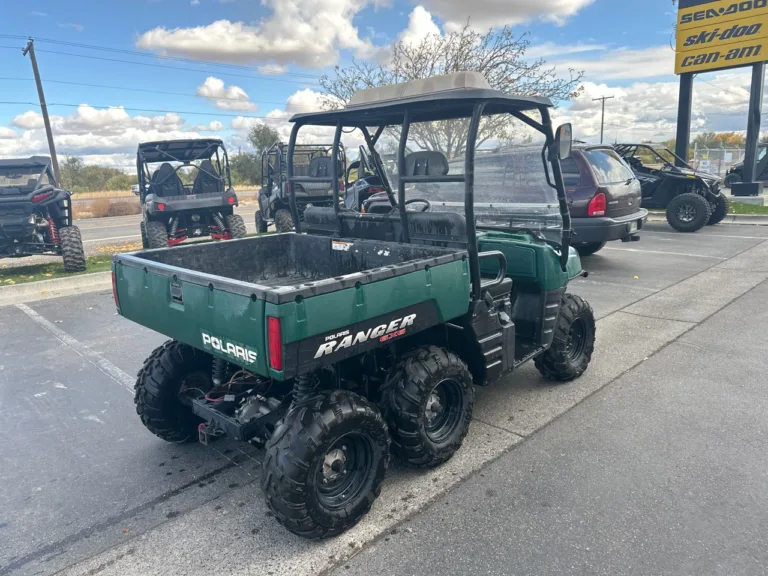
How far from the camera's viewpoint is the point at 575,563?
253 cm

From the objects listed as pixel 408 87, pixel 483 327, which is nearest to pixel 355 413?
pixel 483 327

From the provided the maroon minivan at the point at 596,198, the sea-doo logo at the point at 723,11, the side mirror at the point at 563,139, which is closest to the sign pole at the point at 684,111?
the sea-doo logo at the point at 723,11

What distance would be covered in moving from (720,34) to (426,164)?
54.2ft

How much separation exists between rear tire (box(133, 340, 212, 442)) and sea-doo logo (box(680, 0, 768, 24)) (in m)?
18.0

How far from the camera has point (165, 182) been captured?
12766 mm

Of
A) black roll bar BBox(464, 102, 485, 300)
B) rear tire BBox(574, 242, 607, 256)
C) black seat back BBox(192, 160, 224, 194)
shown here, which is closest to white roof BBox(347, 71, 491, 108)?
black roll bar BBox(464, 102, 485, 300)

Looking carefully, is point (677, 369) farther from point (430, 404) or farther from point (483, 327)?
point (430, 404)

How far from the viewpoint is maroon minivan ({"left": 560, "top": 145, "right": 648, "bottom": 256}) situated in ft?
28.0

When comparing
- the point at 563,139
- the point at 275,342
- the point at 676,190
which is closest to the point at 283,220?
the point at 676,190

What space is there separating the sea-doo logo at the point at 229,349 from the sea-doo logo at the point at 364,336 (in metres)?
0.31

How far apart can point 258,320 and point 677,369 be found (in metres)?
4.00

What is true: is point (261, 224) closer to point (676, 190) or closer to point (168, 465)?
point (676, 190)

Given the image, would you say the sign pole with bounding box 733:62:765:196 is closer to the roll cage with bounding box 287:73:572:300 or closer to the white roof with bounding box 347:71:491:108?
the roll cage with bounding box 287:73:572:300

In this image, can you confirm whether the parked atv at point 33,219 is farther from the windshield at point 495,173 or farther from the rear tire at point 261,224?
the windshield at point 495,173
